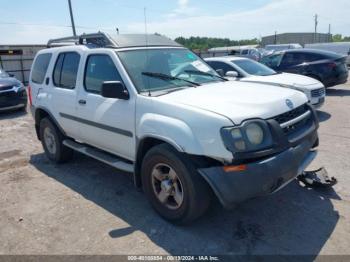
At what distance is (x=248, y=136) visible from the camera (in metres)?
→ 2.98

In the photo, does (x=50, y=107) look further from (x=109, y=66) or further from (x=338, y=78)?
(x=338, y=78)

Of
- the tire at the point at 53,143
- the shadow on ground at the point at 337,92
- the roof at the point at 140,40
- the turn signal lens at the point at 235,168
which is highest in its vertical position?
the roof at the point at 140,40

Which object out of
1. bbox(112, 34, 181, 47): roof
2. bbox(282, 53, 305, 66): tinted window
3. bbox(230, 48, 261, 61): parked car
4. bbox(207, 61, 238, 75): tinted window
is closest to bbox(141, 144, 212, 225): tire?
bbox(112, 34, 181, 47): roof

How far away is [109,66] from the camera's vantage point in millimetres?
4172

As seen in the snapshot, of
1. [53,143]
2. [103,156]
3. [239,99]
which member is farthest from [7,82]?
[239,99]

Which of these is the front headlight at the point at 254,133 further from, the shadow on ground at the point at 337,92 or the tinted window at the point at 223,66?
the shadow on ground at the point at 337,92

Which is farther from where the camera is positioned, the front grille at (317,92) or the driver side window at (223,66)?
the driver side window at (223,66)

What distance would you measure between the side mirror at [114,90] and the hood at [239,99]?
46 cm

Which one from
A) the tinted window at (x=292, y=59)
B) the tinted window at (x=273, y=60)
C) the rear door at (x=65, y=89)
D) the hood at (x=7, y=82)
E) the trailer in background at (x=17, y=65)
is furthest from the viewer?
the trailer in background at (x=17, y=65)

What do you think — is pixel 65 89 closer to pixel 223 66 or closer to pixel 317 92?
pixel 223 66

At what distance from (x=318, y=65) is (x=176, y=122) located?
9.70 metres

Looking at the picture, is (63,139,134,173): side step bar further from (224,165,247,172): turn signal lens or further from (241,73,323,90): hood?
(241,73,323,90): hood

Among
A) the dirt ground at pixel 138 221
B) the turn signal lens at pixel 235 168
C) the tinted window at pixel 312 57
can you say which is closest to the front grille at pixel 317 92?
the dirt ground at pixel 138 221

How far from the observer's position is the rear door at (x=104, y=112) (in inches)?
153
